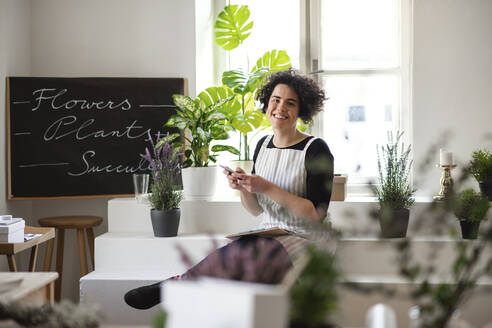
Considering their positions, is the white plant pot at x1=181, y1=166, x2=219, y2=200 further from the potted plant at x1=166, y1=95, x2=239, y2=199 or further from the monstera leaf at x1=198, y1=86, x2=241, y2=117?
the monstera leaf at x1=198, y1=86, x2=241, y2=117

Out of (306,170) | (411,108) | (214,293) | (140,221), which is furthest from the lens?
(411,108)

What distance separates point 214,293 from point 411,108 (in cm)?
344

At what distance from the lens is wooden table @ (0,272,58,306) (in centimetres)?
135

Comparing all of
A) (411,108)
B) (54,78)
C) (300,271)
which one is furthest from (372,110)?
(300,271)

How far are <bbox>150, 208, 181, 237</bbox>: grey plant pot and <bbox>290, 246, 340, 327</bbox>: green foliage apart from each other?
7.52ft

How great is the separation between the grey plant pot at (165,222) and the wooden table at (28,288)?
4.90 ft

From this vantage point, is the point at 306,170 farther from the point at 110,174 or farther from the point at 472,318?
the point at 110,174

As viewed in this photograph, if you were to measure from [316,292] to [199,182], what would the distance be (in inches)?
99.8

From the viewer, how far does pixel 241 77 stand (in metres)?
3.67

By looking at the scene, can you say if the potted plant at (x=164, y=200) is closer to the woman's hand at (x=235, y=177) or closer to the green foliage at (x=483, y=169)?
the woman's hand at (x=235, y=177)

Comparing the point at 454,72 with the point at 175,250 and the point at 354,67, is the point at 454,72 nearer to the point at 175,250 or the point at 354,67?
the point at 354,67

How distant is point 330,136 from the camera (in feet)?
13.6

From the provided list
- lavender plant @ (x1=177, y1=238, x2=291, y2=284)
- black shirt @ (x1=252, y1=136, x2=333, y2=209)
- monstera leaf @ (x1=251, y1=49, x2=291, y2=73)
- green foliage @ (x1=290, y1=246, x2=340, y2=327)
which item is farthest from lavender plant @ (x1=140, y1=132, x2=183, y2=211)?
green foliage @ (x1=290, y1=246, x2=340, y2=327)

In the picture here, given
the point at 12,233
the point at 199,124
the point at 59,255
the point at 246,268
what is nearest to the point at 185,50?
the point at 199,124
